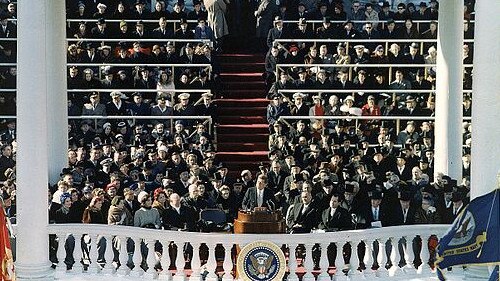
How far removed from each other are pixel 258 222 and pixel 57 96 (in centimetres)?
693

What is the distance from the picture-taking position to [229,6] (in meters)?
33.3

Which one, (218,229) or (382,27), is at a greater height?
(382,27)

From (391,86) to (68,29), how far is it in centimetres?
937

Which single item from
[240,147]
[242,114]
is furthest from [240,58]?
[240,147]

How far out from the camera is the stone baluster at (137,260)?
1650cm

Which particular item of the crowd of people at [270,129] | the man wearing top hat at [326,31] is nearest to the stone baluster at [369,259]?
the crowd of people at [270,129]

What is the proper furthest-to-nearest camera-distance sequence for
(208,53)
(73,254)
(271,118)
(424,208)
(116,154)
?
1. (208,53)
2. (271,118)
3. (116,154)
4. (424,208)
5. (73,254)

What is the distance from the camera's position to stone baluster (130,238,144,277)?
16.5 meters

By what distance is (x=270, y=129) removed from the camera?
26.6 m

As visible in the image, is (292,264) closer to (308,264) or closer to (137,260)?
(308,264)

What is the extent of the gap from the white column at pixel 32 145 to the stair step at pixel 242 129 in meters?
11.8

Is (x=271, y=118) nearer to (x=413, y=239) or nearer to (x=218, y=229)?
(x=218, y=229)

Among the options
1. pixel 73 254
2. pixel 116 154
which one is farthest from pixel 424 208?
pixel 116 154

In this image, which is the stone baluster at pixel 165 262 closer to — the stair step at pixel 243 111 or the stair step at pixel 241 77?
the stair step at pixel 243 111
